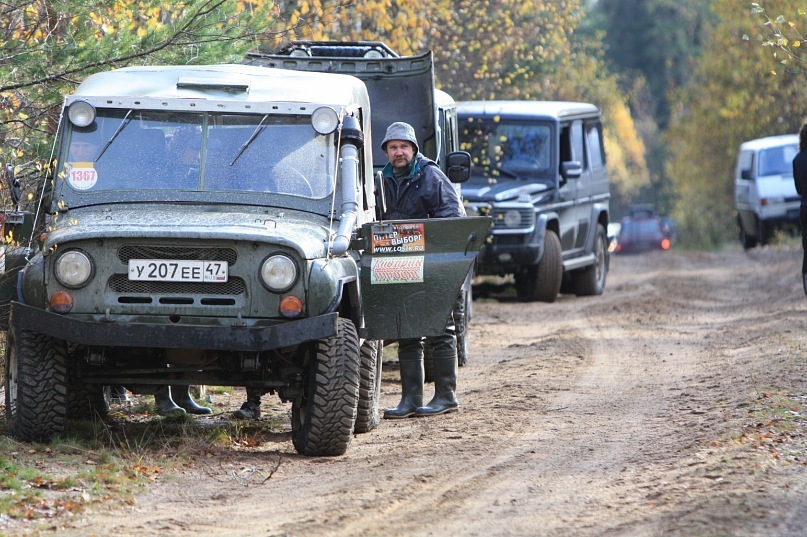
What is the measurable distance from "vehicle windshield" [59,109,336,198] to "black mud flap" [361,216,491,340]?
494 millimetres

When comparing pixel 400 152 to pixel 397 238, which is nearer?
pixel 397 238

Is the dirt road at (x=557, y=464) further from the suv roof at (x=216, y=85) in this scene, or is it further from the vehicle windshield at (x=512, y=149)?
the vehicle windshield at (x=512, y=149)

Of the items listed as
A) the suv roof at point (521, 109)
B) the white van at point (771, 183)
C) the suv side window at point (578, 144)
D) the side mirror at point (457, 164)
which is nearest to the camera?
the side mirror at point (457, 164)

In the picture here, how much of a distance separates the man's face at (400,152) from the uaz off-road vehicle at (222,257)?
44 cm

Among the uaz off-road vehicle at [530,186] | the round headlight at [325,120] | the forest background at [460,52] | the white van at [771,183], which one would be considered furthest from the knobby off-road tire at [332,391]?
the white van at [771,183]

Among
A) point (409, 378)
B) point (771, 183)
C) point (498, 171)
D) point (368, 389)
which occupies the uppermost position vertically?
point (498, 171)

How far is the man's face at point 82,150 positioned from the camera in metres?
7.87

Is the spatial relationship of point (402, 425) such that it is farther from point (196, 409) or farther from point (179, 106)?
point (179, 106)

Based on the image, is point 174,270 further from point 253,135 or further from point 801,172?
point 801,172

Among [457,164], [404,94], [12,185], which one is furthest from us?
[404,94]

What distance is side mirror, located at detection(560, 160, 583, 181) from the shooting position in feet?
56.6

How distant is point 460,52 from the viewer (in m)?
21.2

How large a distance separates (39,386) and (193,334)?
94cm

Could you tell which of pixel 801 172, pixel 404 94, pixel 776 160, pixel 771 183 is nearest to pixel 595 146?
pixel 801 172
